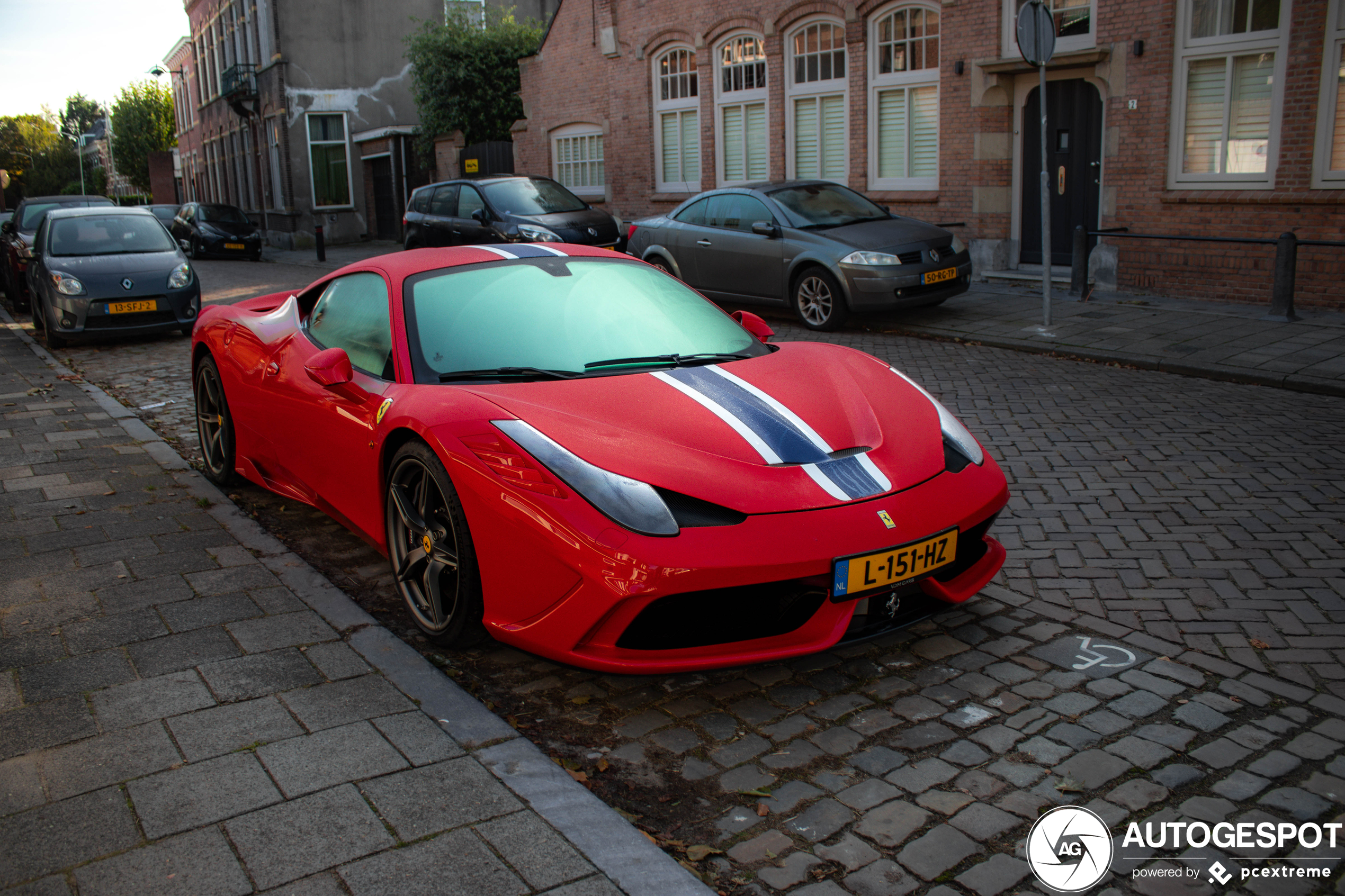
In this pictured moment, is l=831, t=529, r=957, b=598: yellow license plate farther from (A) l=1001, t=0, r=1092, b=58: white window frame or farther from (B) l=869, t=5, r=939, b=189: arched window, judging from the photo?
(B) l=869, t=5, r=939, b=189: arched window

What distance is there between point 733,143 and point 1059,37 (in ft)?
22.0

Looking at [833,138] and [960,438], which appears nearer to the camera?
[960,438]

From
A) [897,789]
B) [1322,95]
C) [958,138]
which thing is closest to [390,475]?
[897,789]

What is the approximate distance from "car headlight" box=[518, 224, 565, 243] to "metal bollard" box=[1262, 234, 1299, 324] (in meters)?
8.93

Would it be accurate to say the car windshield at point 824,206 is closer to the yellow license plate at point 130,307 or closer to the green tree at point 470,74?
the yellow license plate at point 130,307

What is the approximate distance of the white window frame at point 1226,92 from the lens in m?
11.3

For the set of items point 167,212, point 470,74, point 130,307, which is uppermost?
point 470,74

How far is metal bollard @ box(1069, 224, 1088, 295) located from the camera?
11946mm

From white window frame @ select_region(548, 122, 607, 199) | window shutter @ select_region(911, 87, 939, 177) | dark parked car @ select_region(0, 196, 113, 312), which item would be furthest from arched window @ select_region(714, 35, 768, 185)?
dark parked car @ select_region(0, 196, 113, 312)

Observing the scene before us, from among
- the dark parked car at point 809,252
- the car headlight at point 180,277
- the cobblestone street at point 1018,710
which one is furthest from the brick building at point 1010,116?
the car headlight at point 180,277

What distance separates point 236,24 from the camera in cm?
3775

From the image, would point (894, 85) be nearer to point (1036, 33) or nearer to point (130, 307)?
point (1036, 33)

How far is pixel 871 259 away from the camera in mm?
10594

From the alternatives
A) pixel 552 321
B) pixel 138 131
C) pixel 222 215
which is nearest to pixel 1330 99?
pixel 552 321
